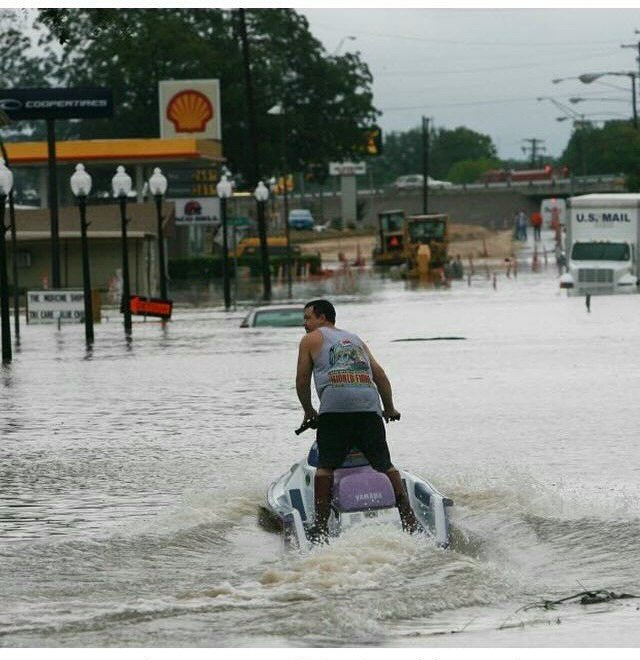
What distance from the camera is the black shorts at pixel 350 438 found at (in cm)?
1372

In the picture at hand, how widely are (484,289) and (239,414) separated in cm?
4524

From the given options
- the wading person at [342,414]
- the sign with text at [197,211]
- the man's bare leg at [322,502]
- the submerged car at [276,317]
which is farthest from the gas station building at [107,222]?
the man's bare leg at [322,502]

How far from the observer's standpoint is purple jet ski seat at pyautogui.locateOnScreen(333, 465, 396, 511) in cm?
1347

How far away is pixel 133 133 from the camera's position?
395 ft

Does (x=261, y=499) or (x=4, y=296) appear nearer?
(x=261, y=499)

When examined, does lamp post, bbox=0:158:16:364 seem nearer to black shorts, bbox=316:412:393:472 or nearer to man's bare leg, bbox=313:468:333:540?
black shorts, bbox=316:412:393:472

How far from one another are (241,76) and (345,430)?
106m

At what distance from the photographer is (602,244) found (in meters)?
62.7

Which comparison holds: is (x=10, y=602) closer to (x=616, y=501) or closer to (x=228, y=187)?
(x=616, y=501)

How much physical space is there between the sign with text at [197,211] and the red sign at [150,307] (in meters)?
33.2

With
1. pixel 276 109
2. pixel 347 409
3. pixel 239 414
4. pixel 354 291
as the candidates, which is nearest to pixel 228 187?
pixel 354 291

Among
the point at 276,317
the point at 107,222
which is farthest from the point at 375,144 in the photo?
the point at 276,317

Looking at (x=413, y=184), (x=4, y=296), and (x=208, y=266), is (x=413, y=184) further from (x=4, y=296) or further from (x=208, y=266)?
(x=4, y=296)

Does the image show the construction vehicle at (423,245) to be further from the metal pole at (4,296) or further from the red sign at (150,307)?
the metal pole at (4,296)
